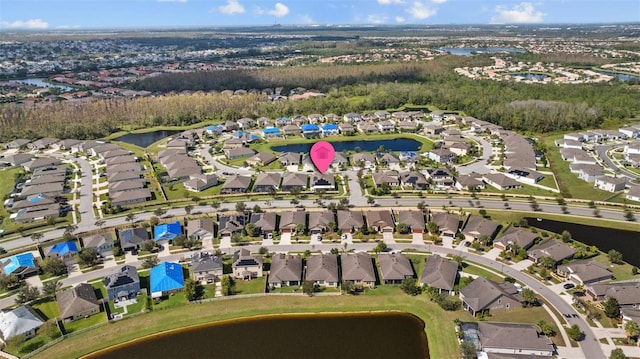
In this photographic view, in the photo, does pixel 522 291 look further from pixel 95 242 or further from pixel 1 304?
pixel 1 304

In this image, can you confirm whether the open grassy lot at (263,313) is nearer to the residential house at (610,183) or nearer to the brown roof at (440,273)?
the brown roof at (440,273)

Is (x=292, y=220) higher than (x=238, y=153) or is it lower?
lower

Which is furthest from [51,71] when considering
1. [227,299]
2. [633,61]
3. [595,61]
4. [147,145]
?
[633,61]

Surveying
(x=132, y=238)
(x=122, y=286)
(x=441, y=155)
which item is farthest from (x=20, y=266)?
(x=441, y=155)

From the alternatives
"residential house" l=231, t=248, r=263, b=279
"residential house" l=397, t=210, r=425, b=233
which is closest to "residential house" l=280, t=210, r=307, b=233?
"residential house" l=231, t=248, r=263, b=279

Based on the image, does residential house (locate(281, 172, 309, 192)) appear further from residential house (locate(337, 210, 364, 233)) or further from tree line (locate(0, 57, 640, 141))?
tree line (locate(0, 57, 640, 141))

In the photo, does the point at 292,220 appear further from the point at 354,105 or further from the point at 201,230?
the point at 354,105
